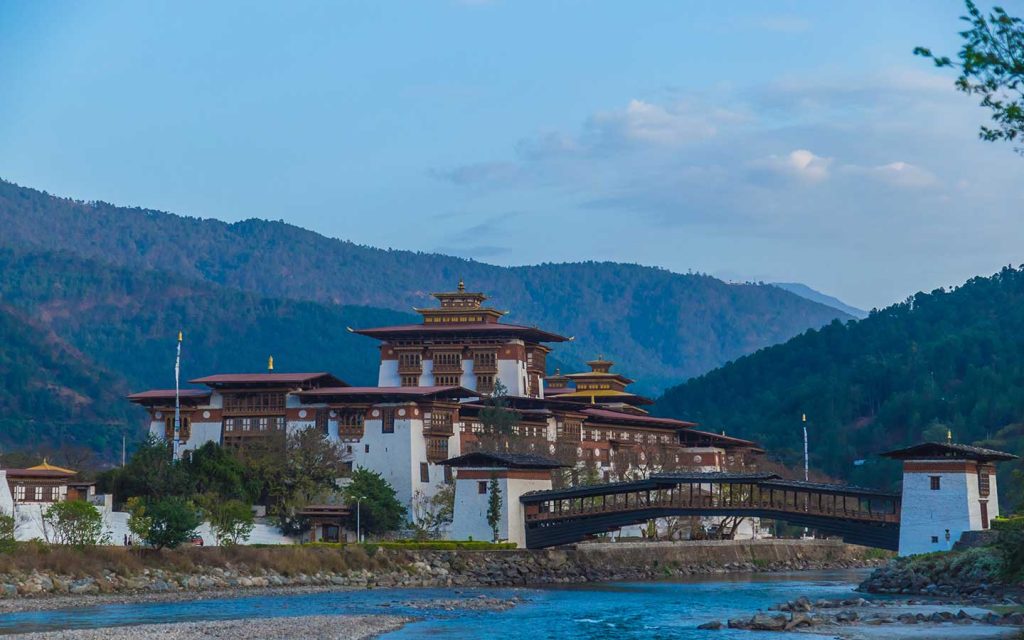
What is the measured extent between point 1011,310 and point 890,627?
419ft

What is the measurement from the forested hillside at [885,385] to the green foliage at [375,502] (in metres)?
48.7

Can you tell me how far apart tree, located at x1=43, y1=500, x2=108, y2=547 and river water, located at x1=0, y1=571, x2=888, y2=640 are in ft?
30.8

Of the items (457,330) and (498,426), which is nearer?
(498,426)

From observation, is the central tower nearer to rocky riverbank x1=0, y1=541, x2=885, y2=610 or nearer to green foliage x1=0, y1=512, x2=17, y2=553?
rocky riverbank x1=0, y1=541, x2=885, y2=610

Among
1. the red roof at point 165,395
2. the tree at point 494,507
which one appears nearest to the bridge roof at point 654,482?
the tree at point 494,507

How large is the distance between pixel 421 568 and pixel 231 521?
8.57m

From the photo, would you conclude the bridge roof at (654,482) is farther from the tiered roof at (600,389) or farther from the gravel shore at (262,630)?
the tiered roof at (600,389)

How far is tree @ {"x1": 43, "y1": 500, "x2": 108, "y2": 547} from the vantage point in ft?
218

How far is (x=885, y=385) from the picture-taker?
513 feet

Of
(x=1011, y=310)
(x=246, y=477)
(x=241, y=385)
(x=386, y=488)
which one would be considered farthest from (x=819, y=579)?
(x=1011, y=310)

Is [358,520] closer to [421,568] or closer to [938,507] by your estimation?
[421,568]

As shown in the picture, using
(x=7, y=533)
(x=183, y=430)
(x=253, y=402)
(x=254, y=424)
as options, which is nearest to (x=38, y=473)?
(x=7, y=533)

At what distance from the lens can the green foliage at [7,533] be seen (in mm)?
61384

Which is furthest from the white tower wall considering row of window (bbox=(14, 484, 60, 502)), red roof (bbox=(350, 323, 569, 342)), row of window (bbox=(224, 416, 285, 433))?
red roof (bbox=(350, 323, 569, 342))
